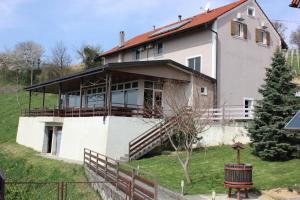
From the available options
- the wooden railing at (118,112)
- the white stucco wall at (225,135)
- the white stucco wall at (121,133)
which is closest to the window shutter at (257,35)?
the white stucco wall at (225,135)

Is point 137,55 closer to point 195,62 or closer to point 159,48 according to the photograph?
point 159,48

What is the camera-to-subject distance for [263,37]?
33.6 metres

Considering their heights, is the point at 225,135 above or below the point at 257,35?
below

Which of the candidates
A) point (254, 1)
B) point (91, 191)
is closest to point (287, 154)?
point (91, 191)

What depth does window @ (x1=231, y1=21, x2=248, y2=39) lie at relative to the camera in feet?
102

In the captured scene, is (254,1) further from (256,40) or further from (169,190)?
(169,190)

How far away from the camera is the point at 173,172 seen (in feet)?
59.3

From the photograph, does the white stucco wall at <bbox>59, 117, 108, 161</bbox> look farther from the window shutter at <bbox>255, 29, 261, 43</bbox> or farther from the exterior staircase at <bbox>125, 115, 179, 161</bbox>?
the window shutter at <bbox>255, 29, 261, 43</bbox>

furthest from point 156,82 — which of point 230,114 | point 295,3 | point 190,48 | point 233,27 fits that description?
point 295,3

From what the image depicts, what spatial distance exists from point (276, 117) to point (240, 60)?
13051 mm

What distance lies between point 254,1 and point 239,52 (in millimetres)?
4502

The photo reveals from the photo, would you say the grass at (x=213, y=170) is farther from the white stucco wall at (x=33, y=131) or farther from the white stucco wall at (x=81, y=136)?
the white stucco wall at (x=33, y=131)

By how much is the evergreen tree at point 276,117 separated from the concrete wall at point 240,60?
9.64 m

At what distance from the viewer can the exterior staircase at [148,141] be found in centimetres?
2337
